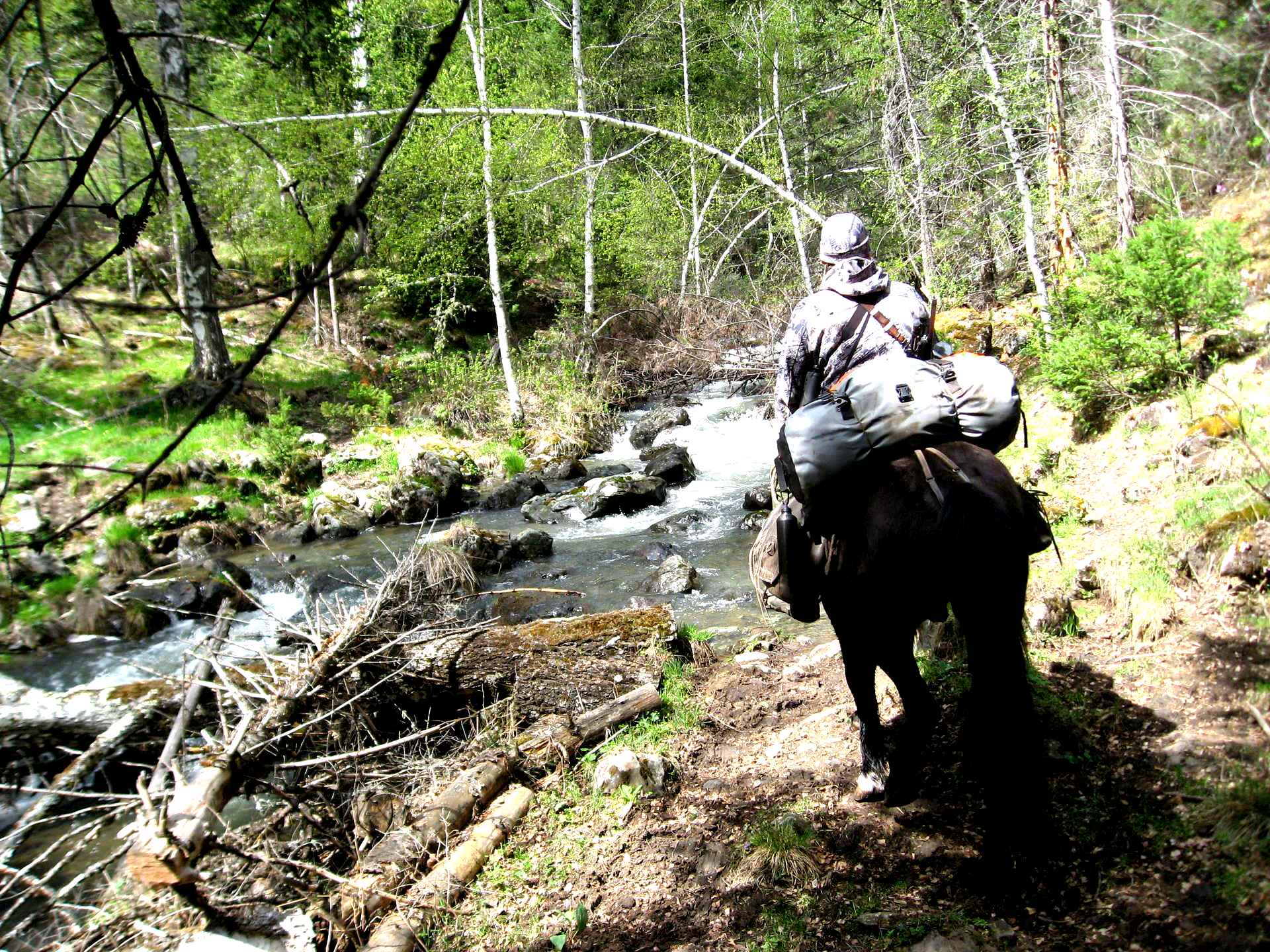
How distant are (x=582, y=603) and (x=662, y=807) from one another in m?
4.29

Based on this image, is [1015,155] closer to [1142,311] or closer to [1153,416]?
[1142,311]

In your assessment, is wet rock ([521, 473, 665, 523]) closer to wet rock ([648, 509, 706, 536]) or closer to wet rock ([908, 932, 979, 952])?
wet rock ([648, 509, 706, 536])

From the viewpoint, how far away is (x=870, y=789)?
11.5ft

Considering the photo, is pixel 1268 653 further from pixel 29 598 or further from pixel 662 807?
pixel 29 598


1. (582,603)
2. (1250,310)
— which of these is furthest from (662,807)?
(1250,310)

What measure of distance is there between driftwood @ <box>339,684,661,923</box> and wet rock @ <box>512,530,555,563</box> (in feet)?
16.6

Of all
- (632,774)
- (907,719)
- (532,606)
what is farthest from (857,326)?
(532,606)

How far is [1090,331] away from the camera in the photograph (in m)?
6.62

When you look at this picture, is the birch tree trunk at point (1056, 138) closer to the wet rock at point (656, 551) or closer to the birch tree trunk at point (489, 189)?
the wet rock at point (656, 551)

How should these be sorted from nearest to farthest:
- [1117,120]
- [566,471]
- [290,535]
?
[1117,120] < [290,535] < [566,471]

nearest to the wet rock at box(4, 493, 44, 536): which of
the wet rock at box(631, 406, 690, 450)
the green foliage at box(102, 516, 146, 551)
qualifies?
the green foliage at box(102, 516, 146, 551)

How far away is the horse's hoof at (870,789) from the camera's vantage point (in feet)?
11.5

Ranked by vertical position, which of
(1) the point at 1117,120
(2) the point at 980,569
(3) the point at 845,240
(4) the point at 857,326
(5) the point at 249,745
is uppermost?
(1) the point at 1117,120

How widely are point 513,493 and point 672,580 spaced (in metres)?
5.39
